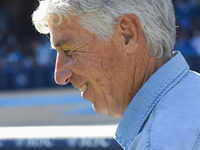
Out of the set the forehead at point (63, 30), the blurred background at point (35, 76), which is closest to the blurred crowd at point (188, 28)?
the blurred background at point (35, 76)

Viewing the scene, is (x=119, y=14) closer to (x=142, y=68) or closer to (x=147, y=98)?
(x=142, y=68)

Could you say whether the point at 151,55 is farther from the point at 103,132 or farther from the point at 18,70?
the point at 18,70

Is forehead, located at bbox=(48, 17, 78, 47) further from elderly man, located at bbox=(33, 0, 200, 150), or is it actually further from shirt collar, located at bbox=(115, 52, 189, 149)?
shirt collar, located at bbox=(115, 52, 189, 149)

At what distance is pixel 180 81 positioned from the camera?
1.08 m

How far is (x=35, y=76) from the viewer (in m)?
11.6

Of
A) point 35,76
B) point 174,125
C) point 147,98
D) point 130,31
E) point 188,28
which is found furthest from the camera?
point 188,28

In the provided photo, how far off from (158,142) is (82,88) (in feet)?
1.94

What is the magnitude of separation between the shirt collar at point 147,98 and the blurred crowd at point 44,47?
9.52 metres

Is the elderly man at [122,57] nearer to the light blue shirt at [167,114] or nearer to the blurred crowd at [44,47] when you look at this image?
the light blue shirt at [167,114]

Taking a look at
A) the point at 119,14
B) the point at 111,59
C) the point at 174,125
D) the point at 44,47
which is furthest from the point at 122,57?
the point at 44,47

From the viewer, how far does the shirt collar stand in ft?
3.43

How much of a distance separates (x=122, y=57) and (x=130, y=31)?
0.36 ft

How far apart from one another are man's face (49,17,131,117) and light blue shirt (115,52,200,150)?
0.14 metres

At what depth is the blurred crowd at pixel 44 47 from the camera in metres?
11.6
